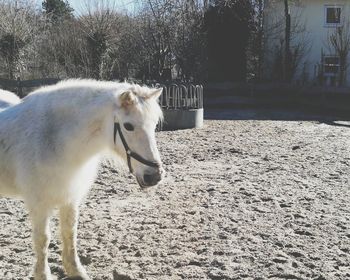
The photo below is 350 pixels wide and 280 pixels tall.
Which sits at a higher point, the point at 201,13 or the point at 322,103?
the point at 201,13

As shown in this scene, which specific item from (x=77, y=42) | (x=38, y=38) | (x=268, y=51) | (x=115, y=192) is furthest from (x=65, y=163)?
(x=268, y=51)

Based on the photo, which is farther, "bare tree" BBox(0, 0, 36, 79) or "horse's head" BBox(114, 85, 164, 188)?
"bare tree" BBox(0, 0, 36, 79)

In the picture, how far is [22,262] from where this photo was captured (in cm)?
390

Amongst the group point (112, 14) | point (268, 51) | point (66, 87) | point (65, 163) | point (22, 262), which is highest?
point (112, 14)

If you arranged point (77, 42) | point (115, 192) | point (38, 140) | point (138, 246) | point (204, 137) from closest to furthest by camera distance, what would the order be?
point (38, 140), point (138, 246), point (115, 192), point (204, 137), point (77, 42)

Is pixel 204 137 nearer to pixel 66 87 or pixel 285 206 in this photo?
pixel 285 206

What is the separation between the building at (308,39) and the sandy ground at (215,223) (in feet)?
48.4

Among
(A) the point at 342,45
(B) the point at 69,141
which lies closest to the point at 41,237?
(B) the point at 69,141

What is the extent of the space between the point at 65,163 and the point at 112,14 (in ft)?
58.5

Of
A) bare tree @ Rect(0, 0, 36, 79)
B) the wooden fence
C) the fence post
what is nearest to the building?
bare tree @ Rect(0, 0, 36, 79)

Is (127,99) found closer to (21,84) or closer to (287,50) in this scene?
(21,84)

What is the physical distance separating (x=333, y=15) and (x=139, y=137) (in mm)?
22733

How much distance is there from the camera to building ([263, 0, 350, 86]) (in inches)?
878

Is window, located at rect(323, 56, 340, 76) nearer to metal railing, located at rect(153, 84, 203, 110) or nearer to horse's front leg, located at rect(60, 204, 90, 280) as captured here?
metal railing, located at rect(153, 84, 203, 110)
